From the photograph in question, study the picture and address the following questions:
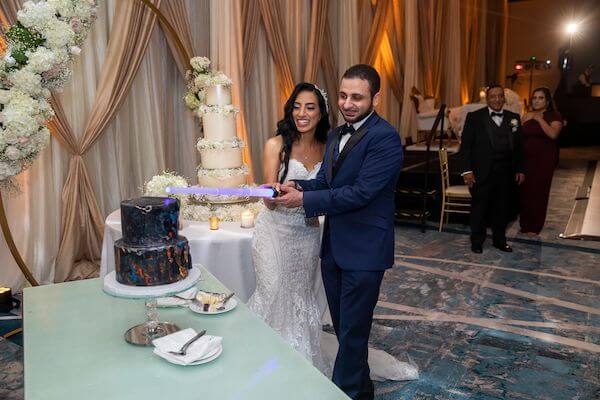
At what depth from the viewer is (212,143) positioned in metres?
4.16

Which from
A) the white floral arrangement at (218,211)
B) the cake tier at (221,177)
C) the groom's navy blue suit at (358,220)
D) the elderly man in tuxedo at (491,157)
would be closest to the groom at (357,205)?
the groom's navy blue suit at (358,220)

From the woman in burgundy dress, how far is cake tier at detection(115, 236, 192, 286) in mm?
5309

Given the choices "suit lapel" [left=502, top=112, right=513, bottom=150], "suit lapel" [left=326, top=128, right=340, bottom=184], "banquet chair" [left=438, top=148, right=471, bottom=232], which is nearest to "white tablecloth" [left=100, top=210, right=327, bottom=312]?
"suit lapel" [left=326, top=128, right=340, bottom=184]

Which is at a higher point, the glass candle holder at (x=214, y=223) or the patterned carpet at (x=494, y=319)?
the glass candle holder at (x=214, y=223)

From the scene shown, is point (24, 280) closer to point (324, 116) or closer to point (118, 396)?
point (324, 116)

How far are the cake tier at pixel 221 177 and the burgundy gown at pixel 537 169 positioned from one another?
3843mm

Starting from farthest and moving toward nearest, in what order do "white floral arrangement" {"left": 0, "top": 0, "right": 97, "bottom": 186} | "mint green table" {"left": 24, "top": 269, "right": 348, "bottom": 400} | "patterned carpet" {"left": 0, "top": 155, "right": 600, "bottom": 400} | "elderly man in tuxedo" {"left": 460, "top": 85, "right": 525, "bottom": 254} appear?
"elderly man in tuxedo" {"left": 460, "top": 85, "right": 525, "bottom": 254} → "patterned carpet" {"left": 0, "top": 155, "right": 600, "bottom": 400} → "white floral arrangement" {"left": 0, "top": 0, "right": 97, "bottom": 186} → "mint green table" {"left": 24, "top": 269, "right": 348, "bottom": 400}

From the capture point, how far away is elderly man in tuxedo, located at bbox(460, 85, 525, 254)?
561 cm

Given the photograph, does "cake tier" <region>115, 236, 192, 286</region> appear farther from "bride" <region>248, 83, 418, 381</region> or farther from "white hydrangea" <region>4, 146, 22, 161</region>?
"bride" <region>248, 83, 418, 381</region>

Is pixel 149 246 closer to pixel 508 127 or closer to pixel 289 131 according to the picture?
pixel 289 131

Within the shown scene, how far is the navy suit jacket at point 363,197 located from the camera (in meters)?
2.62

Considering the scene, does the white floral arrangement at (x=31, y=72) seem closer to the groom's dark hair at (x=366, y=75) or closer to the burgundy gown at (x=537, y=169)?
the groom's dark hair at (x=366, y=75)

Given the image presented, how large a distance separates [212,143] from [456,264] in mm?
3018

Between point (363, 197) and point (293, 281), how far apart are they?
974mm
